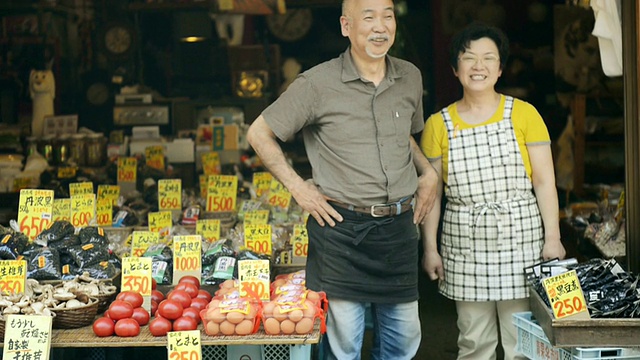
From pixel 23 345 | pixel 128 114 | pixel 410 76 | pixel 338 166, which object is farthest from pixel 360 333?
pixel 128 114

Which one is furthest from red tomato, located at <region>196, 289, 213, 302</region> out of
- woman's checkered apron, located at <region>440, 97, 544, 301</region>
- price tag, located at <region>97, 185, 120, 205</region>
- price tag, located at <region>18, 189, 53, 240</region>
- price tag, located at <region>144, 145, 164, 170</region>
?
price tag, located at <region>144, 145, 164, 170</region>

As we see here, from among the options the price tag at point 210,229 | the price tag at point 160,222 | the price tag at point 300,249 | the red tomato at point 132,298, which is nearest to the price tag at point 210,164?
the price tag at point 160,222

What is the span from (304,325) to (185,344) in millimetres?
470

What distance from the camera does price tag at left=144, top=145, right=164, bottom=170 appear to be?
732cm

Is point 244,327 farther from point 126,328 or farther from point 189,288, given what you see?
point 189,288

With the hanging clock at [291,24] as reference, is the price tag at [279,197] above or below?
below

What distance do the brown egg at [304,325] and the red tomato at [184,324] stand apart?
422 millimetres

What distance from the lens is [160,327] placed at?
11.6 ft

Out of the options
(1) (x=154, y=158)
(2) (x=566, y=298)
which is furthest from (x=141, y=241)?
(1) (x=154, y=158)

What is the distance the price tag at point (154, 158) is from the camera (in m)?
7.32

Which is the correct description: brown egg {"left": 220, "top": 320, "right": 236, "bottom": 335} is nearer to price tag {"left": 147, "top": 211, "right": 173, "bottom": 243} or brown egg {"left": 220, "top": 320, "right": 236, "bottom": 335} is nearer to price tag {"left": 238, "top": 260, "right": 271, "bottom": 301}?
price tag {"left": 238, "top": 260, "right": 271, "bottom": 301}

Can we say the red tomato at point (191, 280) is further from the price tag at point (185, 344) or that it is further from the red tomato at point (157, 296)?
the price tag at point (185, 344)

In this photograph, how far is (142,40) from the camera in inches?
435

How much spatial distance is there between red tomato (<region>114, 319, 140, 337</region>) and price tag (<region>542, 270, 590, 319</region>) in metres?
A: 1.64
